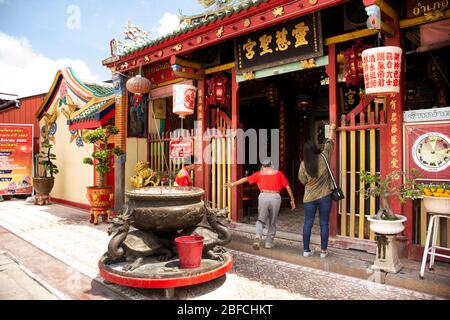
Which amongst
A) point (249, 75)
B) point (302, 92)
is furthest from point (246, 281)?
point (302, 92)

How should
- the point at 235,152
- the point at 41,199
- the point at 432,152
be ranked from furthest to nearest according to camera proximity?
the point at 41,199, the point at 235,152, the point at 432,152

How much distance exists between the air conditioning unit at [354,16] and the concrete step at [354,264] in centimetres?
347

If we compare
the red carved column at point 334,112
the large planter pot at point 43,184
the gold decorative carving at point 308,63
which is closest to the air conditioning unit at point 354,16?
the red carved column at point 334,112

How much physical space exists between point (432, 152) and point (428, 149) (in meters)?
0.06

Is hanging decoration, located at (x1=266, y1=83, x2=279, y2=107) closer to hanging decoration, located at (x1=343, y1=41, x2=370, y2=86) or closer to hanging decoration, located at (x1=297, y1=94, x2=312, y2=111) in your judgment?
hanging decoration, located at (x1=297, y1=94, x2=312, y2=111)

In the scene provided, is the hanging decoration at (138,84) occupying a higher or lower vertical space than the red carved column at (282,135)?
higher

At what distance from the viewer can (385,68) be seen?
4398 mm

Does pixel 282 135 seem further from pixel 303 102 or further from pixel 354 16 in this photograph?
pixel 354 16

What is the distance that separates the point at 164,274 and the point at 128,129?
236 inches

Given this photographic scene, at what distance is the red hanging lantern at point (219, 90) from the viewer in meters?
7.42

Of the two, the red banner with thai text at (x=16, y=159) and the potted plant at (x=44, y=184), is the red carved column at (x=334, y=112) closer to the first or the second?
the potted plant at (x=44, y=184)

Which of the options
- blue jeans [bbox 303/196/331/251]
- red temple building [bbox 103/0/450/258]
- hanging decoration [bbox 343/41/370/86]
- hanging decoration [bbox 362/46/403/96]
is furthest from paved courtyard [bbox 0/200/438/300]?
hanging decoration [bbox 343/41/370/86]

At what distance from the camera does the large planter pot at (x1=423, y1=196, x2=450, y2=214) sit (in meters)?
3.94
